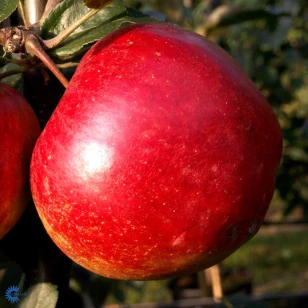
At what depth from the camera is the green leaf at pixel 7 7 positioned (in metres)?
0.63

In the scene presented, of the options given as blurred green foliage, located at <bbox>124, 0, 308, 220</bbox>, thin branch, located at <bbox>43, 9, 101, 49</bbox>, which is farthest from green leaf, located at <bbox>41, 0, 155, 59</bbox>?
blurred green foliage, located at <bbox>124, 0, 308, 220</bbox>

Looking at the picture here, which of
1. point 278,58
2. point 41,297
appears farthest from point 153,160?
point 278,58

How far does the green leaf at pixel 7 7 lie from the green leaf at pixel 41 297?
32 cm

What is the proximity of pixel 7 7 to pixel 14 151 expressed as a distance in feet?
0.50

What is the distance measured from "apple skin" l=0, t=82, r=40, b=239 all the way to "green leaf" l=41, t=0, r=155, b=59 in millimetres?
78

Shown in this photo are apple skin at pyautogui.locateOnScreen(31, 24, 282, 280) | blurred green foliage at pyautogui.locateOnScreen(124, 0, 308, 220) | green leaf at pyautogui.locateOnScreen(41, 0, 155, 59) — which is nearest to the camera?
apple skin at pyautogui.locateOnScreen(31, 24, 282, 280)

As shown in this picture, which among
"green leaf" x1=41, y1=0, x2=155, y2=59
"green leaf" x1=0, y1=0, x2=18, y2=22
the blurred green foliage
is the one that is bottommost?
the blurred green foliage

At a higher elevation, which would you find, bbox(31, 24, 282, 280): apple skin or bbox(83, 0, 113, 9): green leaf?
bbox(83, 0, 113, 9): green leaf

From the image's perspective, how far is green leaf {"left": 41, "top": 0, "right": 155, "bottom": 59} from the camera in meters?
0.68

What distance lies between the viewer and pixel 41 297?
28.6 inches

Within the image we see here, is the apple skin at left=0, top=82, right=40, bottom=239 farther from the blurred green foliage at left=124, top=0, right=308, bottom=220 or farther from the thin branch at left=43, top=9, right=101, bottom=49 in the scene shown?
the blurred green foliage at left=124, top=0, right=308, bottom=220

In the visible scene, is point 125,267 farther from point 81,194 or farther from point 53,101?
point 53,101

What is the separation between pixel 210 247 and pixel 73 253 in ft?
0.48

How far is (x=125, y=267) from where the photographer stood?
633 millimetres
